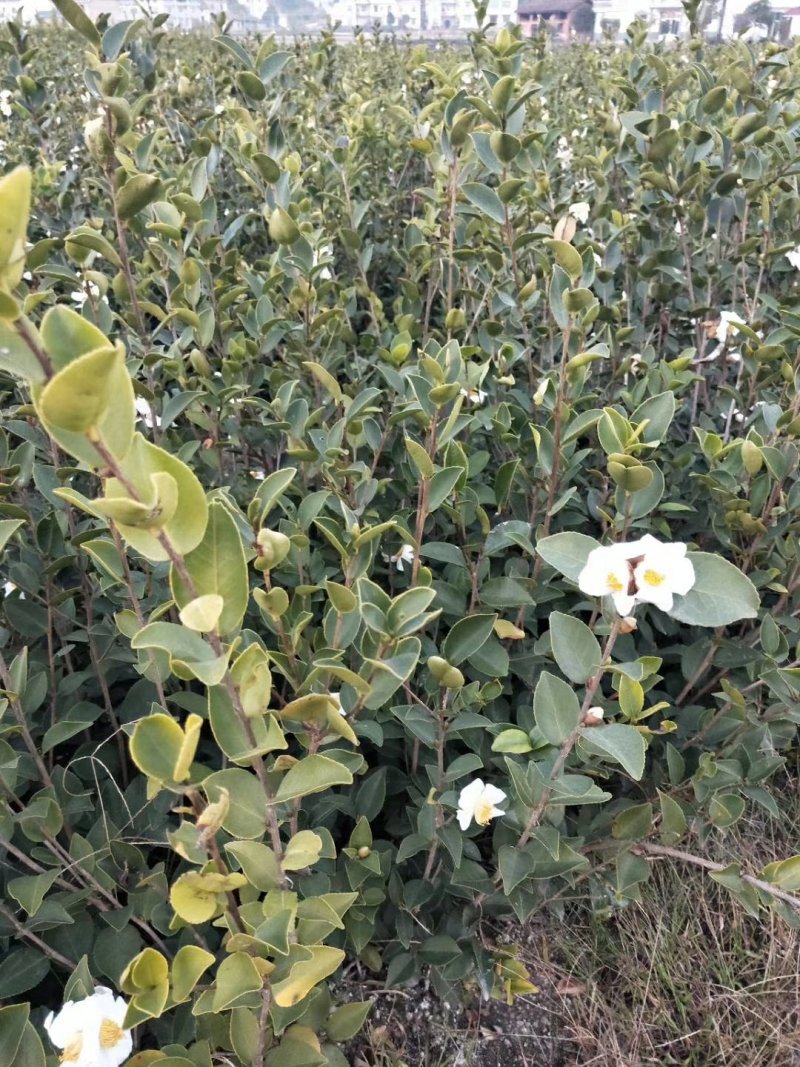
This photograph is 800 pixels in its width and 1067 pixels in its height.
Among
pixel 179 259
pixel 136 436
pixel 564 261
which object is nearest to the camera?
pixel 136 436

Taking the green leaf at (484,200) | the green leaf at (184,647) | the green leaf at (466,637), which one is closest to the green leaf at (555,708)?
the green leaf at (466,637)

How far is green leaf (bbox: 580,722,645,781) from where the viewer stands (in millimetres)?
837

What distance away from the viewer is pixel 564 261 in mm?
1112

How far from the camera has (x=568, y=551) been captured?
0.88 m

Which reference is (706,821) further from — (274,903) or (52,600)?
(52,600)

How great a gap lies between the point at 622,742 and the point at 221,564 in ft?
1.65

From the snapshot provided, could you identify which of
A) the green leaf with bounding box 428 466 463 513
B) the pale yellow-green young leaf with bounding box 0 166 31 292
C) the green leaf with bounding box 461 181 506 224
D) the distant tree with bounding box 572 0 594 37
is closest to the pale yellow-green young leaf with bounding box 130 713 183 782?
the pale yellow-green young leaf with bounding box 0 166 31 292

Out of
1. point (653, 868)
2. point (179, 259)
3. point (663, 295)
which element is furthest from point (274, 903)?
point (663, 295)

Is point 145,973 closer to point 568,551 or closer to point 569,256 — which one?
point 568,551

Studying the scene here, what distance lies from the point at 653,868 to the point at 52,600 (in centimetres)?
127

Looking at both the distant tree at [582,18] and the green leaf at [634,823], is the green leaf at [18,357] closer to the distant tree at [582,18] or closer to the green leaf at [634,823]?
the green leaf at [634,823]

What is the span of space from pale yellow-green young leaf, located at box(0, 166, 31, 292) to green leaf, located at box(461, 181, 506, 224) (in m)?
1.25

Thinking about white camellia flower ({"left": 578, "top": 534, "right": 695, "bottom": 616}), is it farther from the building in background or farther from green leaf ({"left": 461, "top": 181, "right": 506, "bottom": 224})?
the building in background

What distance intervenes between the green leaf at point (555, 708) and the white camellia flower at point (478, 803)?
0.27 meters
